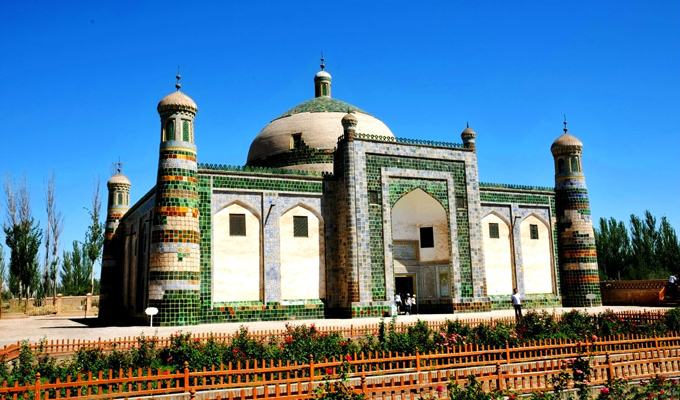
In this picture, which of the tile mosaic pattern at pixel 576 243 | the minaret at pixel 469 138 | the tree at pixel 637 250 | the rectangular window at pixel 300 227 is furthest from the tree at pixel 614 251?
the rectangular window at pixel 300 227

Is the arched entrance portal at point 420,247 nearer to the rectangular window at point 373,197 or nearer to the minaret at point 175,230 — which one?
the rectangular window at point 373,197

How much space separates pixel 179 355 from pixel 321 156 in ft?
52.2

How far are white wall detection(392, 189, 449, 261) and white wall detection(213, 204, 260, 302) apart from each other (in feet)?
22.7

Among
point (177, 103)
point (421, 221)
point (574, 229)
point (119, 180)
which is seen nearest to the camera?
point (177, 103)

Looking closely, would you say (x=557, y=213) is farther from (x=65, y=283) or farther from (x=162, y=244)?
(x=65, y=283)

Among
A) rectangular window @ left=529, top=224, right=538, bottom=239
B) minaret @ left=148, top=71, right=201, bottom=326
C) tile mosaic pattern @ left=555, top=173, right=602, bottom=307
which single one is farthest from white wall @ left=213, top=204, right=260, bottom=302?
tile mosaic pattern @ left=555, top=173, right=602, bottom=307

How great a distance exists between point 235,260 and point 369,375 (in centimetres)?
1159

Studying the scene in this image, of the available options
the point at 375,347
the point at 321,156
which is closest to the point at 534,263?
the point at 321,156

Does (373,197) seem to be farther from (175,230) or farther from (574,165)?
(574,165)

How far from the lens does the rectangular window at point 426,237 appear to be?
79.4 feet

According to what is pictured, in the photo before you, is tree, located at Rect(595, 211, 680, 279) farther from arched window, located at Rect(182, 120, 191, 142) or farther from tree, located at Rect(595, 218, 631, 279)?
arched window, located at Rect(182, 120, 191, 142)

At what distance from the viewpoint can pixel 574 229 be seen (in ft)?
86.2

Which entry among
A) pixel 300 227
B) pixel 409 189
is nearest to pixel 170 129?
pixel 300 227

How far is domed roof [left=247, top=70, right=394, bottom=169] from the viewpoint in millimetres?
26047
